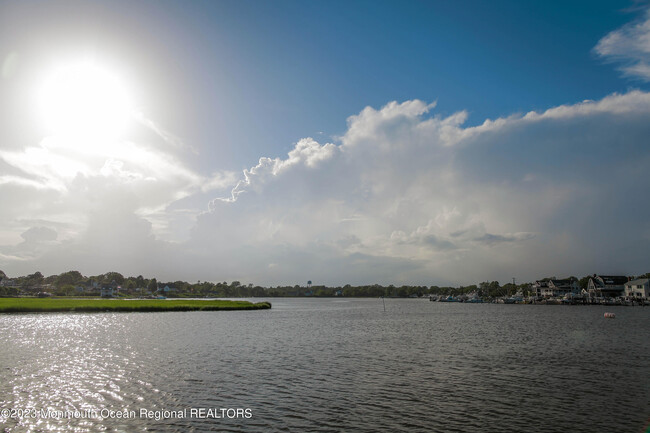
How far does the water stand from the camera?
948 inches

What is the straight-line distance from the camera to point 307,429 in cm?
2291

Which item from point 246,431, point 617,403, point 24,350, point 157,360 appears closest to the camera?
point 246,431

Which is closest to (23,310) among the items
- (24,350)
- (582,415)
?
(24,350)

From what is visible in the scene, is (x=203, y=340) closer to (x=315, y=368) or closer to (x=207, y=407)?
(x=315, y=368)

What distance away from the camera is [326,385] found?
108 ft

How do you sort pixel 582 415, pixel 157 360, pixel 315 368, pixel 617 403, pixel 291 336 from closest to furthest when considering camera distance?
pixel 582 415, pixel 617 403, pixel 315 368, pixel 157 360, pixel 291 336

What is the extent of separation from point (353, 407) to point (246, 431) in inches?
313

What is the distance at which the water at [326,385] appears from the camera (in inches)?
948

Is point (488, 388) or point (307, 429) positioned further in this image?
point (488, 388)

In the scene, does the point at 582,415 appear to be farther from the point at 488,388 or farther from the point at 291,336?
the point at 291,336

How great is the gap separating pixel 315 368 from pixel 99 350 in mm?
29044

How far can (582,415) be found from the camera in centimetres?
2584

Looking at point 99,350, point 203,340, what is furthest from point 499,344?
point 99,350

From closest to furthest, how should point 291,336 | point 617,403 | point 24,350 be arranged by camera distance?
point 617,403 < point 24,350 < point 291,336
